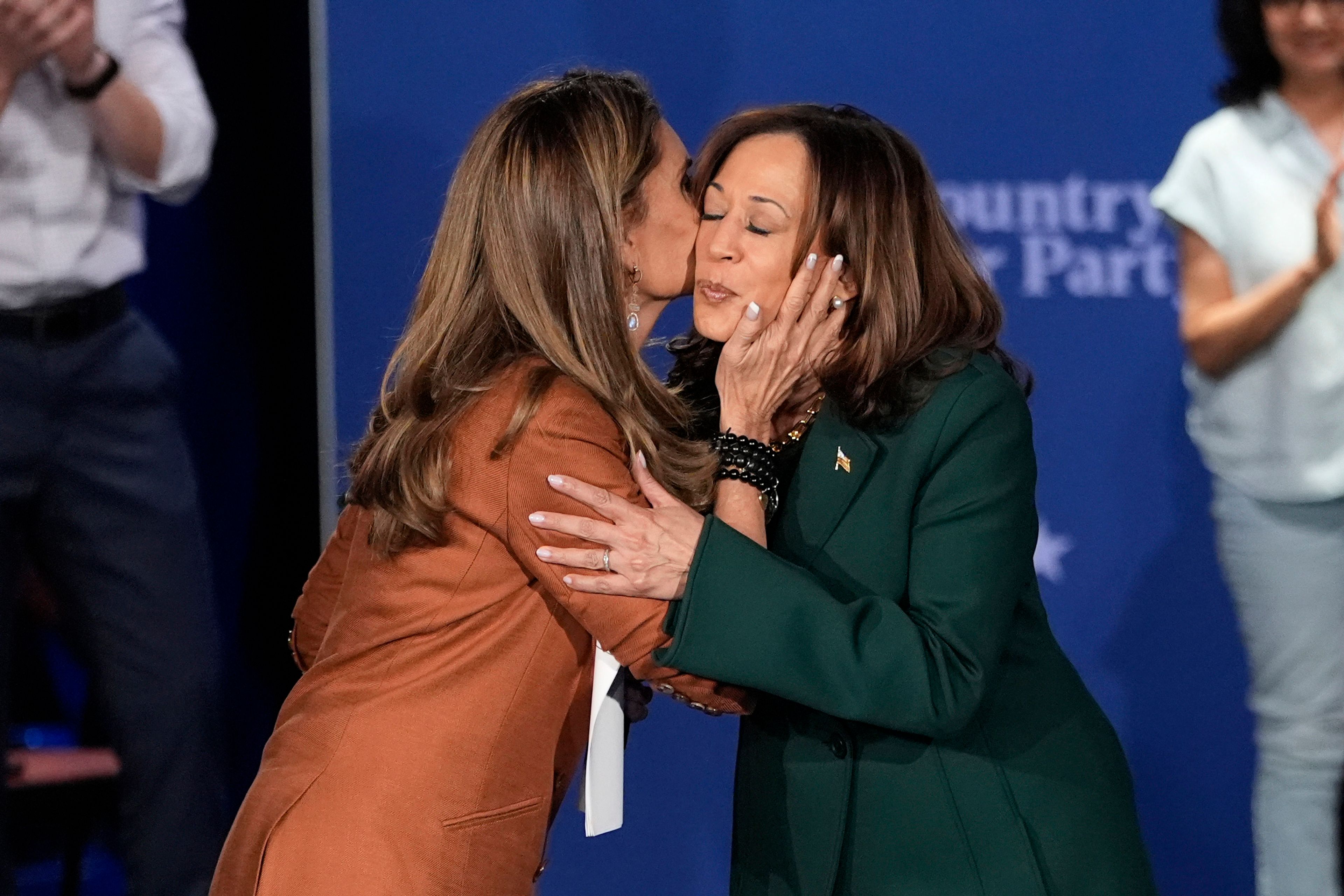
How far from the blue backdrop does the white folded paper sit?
153cm

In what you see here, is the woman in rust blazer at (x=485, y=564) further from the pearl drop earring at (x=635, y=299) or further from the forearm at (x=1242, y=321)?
the forearm at (x=1242, y=321)

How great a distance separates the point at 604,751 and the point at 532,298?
532 mm

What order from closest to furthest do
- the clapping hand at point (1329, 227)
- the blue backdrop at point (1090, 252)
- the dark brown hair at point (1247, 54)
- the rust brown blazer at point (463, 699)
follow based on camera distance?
1. the rust brown blazer at point (463, 699)
2. the clapping hand at point (1329, 227)
3. the dark brown hair at point (1247, 54)
4. the blue backdrop at point (1090, 252)

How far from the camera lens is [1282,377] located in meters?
2.71

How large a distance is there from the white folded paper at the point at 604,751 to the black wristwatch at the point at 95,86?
1.57 metres

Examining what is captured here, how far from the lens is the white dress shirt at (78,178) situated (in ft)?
9.10

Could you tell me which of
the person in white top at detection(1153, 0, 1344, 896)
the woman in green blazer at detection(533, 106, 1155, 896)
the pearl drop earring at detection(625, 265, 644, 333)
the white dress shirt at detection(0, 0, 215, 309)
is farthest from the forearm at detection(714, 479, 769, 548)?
the white dress shirt at detection(0, 0, 215, 309)

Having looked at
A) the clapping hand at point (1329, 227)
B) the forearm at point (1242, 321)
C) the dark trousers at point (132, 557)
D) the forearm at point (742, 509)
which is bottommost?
the dark trousers at point (132, 557)

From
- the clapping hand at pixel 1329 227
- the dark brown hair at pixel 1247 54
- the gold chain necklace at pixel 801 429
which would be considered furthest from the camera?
the dark brown hair at pixel 1247 54

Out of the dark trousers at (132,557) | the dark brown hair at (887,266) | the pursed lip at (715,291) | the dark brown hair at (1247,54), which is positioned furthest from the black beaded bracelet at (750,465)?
the dark trousers at (132,557)

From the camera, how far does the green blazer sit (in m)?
1.73

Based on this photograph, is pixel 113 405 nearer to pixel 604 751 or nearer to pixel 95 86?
pixel 95 86

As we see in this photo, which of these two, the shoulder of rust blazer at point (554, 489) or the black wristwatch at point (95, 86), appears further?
the black wristwatch at point (95, 86)

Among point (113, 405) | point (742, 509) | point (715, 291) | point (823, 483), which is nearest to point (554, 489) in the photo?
point (742, 509)
